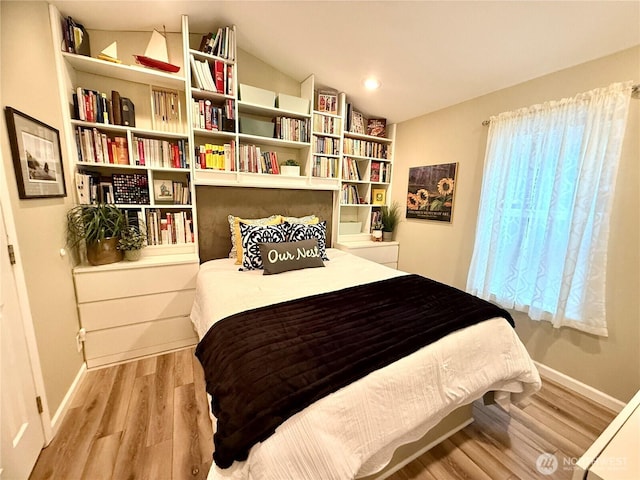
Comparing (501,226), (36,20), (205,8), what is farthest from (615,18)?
(36,20)

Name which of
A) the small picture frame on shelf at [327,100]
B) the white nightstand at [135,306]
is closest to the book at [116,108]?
the white nightstand at [135,306]

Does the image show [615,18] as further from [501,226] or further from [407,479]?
[407,479]

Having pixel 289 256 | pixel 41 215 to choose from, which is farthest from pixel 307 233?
pixel 41 215

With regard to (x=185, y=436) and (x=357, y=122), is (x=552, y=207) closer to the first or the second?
(x=357, y=122)

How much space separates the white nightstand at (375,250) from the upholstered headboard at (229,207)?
64 centimetres

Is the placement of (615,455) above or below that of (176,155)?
below

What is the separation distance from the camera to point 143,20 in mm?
2010

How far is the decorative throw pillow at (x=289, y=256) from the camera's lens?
6.72 ft

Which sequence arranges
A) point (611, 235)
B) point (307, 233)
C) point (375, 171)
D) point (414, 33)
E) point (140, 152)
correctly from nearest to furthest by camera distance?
point (611, 235) < point (414, 33) < point (140, 152) < point (307, 233) < point (375, 171)

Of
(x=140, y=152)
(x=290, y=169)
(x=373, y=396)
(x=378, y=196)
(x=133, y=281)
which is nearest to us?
(x=373, y=396)

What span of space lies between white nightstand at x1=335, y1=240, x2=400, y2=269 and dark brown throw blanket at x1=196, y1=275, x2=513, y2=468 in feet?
4.58

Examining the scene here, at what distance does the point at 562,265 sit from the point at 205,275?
2615 millimetres

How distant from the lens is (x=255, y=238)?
2.17 m

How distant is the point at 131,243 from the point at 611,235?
3395mm
